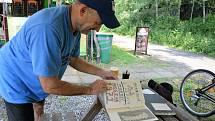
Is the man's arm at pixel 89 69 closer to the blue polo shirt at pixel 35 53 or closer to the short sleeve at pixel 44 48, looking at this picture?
the blue polo shirt at pixel 35 53

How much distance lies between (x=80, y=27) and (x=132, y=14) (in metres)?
22.9

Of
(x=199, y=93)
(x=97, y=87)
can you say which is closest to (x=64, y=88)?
(x=97, y=87)

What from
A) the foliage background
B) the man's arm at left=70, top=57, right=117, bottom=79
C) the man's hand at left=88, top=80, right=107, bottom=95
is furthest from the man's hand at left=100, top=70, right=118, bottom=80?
the foliage background

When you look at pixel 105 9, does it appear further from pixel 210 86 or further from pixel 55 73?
pixel 210 86

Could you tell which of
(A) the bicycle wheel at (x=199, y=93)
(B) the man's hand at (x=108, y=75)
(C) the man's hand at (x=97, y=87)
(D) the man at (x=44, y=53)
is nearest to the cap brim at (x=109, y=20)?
(D) the man at (x=44, y=53)

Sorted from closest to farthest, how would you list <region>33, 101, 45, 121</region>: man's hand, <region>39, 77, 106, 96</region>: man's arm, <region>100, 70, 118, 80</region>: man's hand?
<region>39, 77, 106, 96</region>: man's arm → <region>33, 101, 45, 121</region>: man's hand → <region>100, 70, 118, 80</region>: man's hand

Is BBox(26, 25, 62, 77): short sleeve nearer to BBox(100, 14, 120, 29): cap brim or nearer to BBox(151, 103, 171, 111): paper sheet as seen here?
BBox(100, 14, 120, 29): cap brim

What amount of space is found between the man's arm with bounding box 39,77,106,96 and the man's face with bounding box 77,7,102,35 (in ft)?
1.29

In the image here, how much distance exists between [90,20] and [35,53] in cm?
40

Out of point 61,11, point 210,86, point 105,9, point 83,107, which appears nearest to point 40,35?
point 61,11

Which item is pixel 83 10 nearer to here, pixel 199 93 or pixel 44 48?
pixel 44 48

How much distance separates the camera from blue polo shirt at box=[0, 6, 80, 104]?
198cm

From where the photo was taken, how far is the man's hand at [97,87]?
7.51 feet

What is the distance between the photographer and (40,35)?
6.41ft
